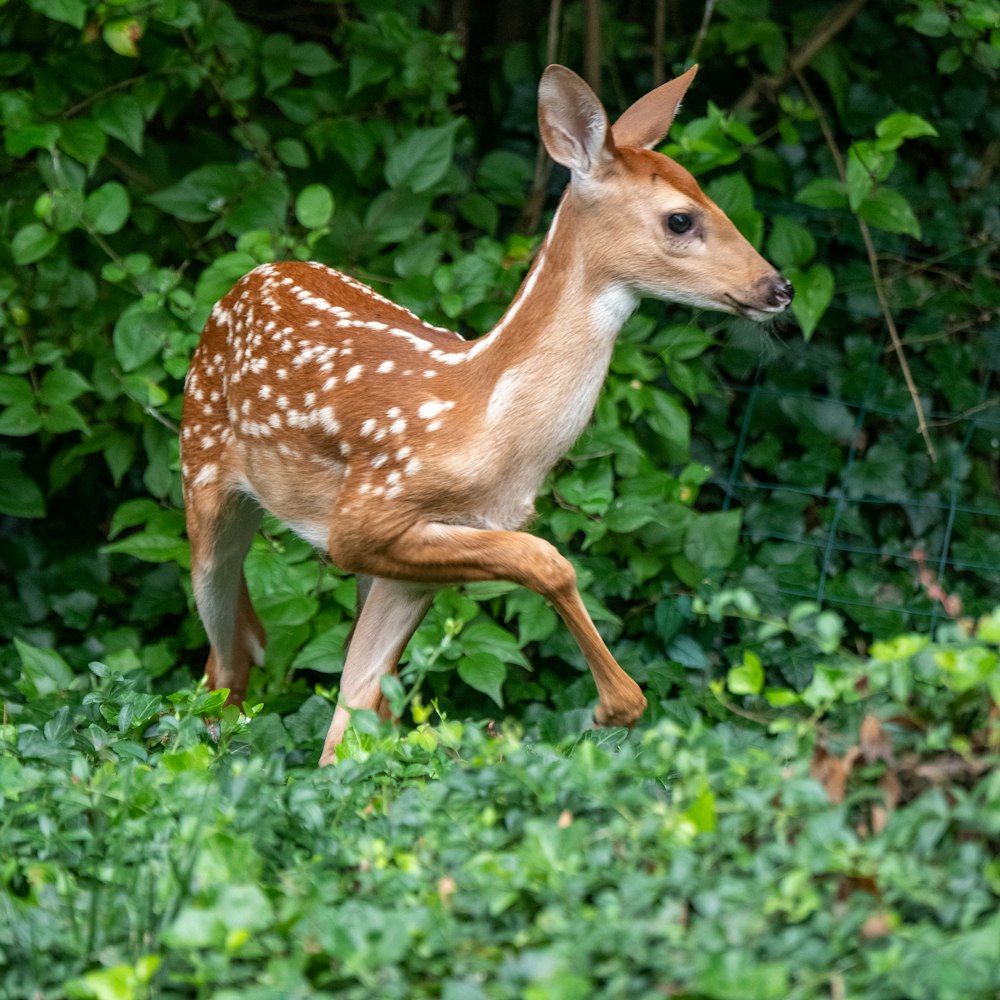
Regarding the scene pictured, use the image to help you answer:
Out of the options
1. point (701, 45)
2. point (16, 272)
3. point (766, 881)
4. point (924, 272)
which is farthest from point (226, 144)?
point (766, 881)

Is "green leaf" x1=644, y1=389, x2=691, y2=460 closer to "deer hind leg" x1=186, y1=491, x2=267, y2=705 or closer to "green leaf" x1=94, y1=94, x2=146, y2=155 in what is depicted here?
"deer hind leg" x1=186, y1=491, x2=267, y2=705

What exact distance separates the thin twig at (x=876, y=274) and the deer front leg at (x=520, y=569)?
8.72ft

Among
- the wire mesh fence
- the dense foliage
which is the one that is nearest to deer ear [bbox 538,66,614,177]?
the dense foliage

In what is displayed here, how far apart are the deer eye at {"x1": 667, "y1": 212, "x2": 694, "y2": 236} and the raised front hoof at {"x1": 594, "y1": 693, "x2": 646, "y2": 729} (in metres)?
1.10

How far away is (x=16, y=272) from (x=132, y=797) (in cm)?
318

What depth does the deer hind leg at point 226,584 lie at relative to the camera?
4.52 metres

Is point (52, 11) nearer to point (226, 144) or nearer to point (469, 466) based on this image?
point (226, 144)

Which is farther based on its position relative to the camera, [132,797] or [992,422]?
[992,422]

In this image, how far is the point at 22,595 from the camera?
6152 mm

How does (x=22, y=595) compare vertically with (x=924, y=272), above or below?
below

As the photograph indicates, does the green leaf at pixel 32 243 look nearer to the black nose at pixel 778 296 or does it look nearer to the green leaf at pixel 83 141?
the green leaf at pixel 83 141

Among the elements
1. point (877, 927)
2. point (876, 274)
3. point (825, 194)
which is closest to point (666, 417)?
point (825, 194)

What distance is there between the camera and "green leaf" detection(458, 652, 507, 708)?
4.66 metres

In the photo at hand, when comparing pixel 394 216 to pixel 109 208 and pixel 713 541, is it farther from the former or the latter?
pixel 713 541
